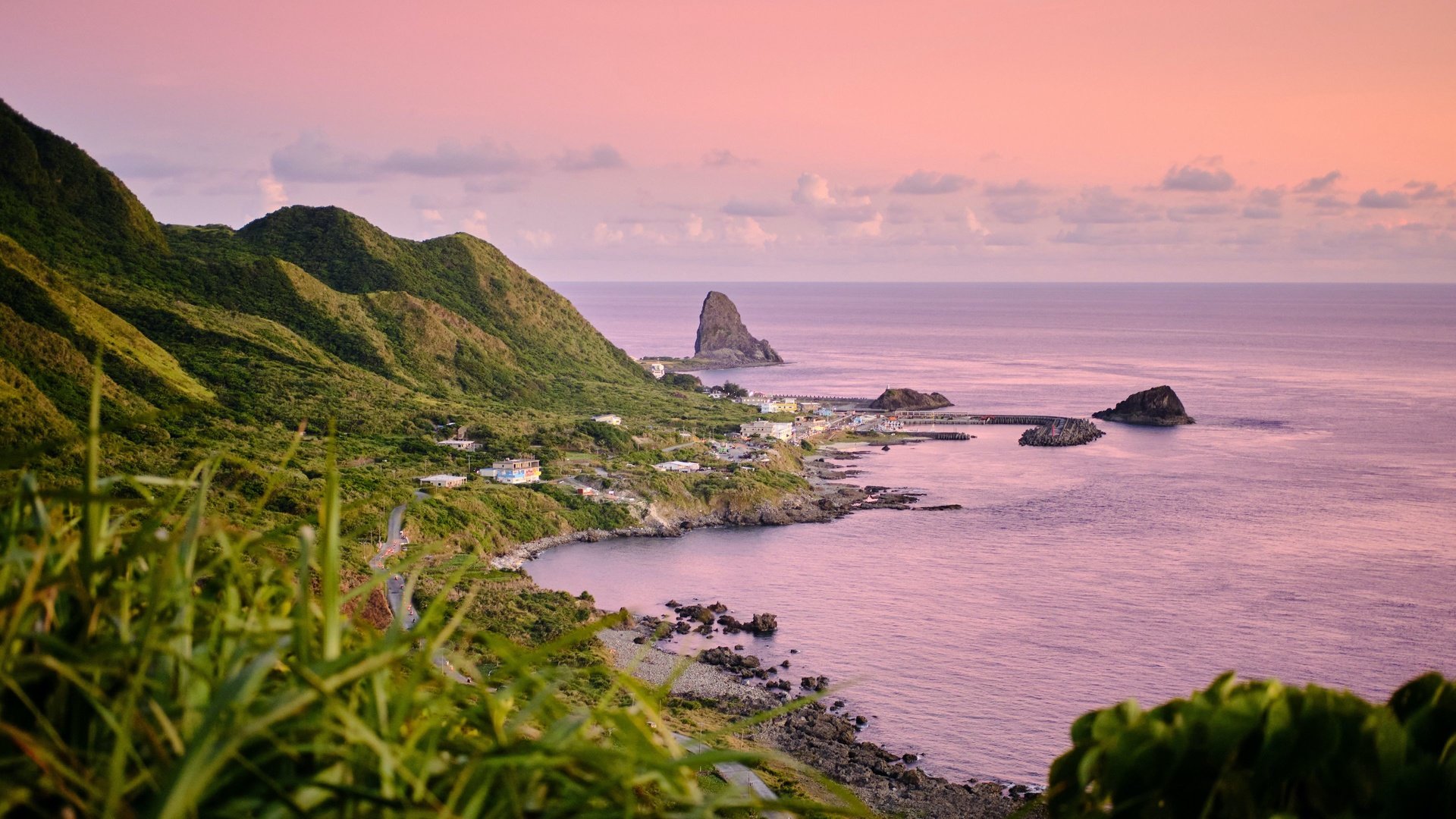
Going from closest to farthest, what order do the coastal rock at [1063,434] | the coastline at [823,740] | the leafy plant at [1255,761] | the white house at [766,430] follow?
the leafy plant at [1255,761], the coastline at [823,740], the white house at [766,430], the coastal rock at [1063,434]

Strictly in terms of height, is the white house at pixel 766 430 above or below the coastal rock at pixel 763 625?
above

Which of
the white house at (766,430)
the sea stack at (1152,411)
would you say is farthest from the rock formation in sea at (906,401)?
the white house at (766,430)

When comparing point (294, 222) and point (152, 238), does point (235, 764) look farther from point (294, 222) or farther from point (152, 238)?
point (294, 222)

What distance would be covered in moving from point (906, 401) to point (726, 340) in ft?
159

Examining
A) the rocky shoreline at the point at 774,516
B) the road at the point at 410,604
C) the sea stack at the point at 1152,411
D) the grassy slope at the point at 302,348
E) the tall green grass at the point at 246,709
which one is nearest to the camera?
the tall green grass at the point at 246,709

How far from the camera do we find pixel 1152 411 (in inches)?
3169

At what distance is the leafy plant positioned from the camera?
114 inches

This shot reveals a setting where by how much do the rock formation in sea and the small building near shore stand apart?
42341 millimetres

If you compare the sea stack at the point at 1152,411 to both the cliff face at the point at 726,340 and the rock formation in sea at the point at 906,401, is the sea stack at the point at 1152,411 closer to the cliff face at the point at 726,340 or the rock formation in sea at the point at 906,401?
the rock formation in sea at the point at 906,401

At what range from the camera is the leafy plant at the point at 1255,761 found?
2.90 metres

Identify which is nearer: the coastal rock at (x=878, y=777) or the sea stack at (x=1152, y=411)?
the coastal rock at (x=878, y=777)

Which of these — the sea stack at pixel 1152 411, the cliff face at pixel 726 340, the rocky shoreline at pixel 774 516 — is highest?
the cliff face at pixel 726 340

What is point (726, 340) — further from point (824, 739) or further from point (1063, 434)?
point (824, 739)

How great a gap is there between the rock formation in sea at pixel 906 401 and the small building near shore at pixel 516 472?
42.3 metres
